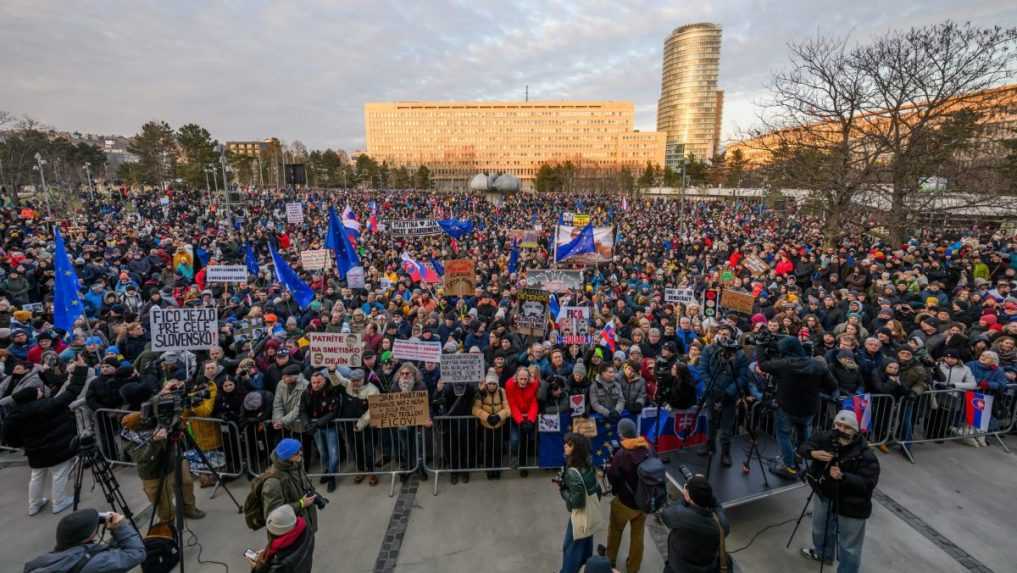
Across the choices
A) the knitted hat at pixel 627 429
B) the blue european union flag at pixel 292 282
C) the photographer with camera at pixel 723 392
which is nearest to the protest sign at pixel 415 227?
the blue european union flag at pixel 292 282

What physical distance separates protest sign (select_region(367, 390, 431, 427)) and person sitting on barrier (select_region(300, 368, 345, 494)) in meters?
0.52

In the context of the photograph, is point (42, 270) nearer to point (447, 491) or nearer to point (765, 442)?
point (447, 491)

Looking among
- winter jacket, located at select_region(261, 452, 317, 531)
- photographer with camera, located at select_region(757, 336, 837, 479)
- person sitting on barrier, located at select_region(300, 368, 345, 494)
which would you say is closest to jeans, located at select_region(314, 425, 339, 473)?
person sitting on barrier, located at select_region(300, 368, 345, 494)

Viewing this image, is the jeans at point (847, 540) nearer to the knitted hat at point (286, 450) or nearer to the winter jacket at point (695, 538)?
the winter jacket at point (695, 538)

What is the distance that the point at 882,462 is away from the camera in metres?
6.29

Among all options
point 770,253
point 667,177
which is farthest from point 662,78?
point 770,253

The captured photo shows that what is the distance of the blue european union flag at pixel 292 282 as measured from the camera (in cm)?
1109

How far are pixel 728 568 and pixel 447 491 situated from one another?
3.51m

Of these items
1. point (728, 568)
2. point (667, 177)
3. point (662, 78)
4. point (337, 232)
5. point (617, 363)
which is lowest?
point (728, 568)

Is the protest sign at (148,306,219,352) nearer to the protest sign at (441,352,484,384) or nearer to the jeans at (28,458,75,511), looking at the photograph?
the jeans at (28,458,75,511)

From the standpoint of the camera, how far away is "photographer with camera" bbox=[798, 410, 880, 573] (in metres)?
3.84

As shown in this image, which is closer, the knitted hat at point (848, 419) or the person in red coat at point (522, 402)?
the knitted hat at point (848, 419)

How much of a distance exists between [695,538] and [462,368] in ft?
11.5

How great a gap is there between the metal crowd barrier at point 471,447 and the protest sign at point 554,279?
234 inches
